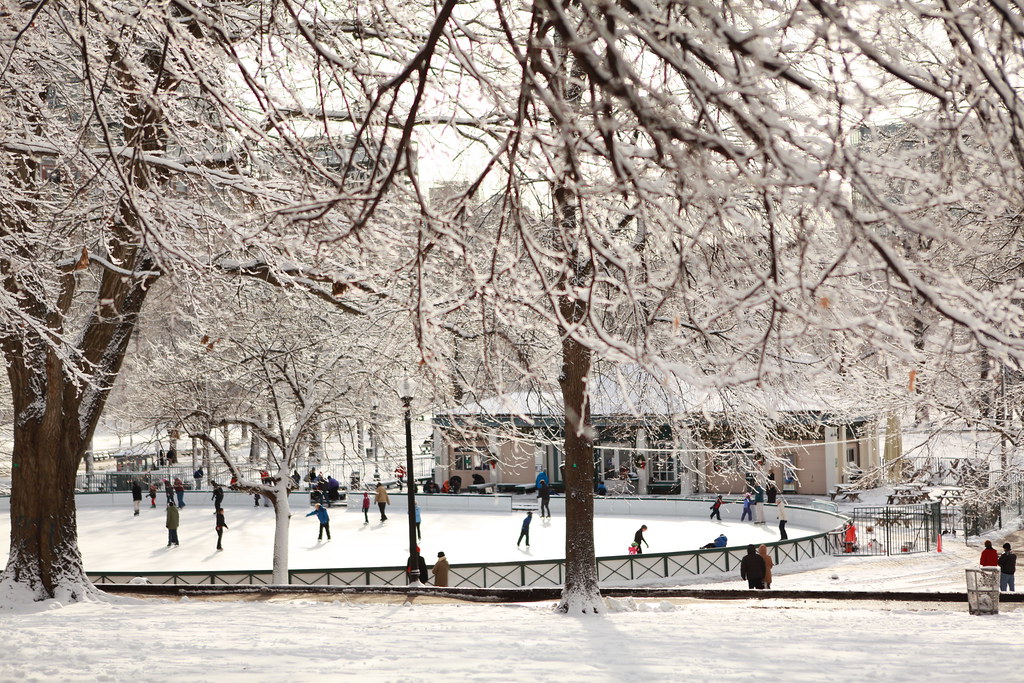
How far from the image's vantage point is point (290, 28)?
7512 mm

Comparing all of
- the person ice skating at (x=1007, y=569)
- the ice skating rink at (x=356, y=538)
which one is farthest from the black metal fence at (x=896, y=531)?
the person ice skating at (x=1007, y=569)

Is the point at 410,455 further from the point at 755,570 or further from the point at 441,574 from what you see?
the point at 755,570

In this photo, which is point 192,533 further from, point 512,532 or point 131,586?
point 131,586

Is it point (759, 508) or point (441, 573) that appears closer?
point (441, 573)

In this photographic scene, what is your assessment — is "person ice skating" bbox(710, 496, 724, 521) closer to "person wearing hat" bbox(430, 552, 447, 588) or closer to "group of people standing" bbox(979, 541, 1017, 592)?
"group of people standing" bbox(979, 541, 1017, 592)

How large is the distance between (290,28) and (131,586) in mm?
10957

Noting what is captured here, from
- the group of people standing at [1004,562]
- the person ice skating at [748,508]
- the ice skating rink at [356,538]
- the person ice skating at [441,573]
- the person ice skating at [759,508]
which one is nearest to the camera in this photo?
the group of people standing at [1004,562]

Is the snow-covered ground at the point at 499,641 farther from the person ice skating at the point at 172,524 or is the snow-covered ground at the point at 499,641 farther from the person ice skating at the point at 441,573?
the person ice skating at the point at 172,524

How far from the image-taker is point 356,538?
2681 cm

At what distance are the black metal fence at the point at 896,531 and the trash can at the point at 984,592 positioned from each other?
35.9ft

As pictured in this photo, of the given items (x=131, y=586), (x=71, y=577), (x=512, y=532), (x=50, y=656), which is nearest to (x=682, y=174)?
(x=50, y=656)

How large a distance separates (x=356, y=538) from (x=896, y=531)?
14.7 m

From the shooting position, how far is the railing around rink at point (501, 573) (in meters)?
18.2

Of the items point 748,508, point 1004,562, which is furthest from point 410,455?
point 748,508
